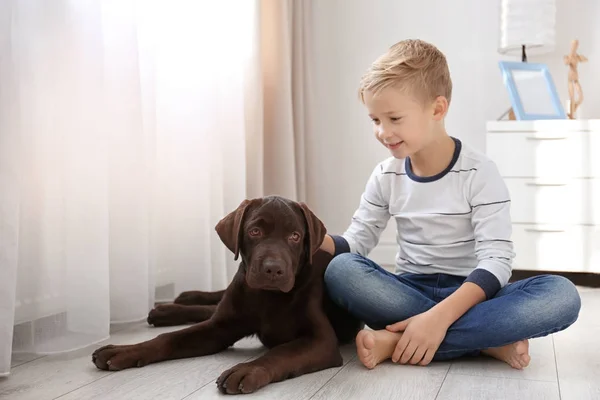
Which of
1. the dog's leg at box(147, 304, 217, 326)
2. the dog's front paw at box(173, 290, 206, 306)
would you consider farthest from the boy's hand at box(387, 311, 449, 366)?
the dog's front paw at box(173, 290, 206, 306)

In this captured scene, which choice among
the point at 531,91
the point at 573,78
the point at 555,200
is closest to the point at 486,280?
the point at 555,200

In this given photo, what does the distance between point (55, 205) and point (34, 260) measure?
149mm

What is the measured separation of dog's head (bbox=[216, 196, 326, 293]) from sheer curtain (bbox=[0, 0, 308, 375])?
0.45 meters

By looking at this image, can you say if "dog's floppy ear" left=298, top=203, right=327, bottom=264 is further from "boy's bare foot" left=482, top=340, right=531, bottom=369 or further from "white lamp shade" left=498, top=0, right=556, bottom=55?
"white lamp shade" left=498, top=0, right=556, bottom=55

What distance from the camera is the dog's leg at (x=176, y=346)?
1.56 metres

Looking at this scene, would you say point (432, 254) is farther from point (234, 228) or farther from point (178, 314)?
point (178, 314)

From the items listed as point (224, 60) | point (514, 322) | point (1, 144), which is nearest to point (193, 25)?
point (224, 60)

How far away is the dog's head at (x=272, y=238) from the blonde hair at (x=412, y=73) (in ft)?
1.24

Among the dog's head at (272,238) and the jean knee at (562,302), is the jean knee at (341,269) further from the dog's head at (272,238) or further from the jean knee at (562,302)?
the jean knee at (562,302)

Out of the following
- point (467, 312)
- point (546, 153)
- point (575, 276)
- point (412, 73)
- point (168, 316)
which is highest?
point (412, 73)

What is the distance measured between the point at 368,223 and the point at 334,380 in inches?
24.0

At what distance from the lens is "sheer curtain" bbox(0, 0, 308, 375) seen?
5.61ft

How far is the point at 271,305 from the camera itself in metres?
1.69

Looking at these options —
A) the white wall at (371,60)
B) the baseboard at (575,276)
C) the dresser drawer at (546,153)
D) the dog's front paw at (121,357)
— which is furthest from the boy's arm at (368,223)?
the white wall at (371,60)
